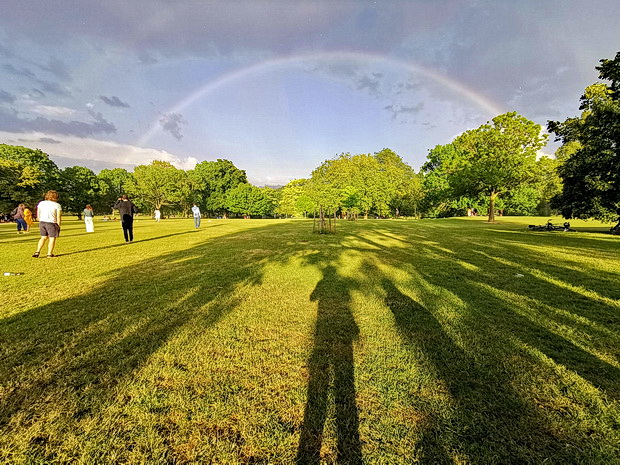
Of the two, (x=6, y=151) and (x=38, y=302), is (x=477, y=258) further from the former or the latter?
(x=6, y=151)

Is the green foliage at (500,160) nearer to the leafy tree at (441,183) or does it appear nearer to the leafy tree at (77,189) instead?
the leafy tree at (441,183)

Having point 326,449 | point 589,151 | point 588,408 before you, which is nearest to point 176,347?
point 326,449

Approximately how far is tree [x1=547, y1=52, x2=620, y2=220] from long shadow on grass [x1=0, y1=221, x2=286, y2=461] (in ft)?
62.0

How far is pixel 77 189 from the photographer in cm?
5269

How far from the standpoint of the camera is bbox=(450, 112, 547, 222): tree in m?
28.0

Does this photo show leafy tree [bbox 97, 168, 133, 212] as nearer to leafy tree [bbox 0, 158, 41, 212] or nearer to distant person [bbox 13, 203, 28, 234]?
leafy tree [bbox 0, 158, 41, 212]

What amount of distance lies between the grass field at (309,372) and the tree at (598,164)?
12158 mm

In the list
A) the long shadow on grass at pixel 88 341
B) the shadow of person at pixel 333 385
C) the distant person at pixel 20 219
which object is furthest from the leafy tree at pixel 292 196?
the shadow of person at pixel 333 385

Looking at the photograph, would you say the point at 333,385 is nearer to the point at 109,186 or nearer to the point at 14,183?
the point at 14,183

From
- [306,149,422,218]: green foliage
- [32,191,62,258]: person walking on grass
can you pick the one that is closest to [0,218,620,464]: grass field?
[32,191,62,258]: person walking on grass

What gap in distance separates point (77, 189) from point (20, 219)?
145ft

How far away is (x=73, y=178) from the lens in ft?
172

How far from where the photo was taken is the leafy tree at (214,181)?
211ft

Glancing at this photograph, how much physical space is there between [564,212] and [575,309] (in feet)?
54.5
